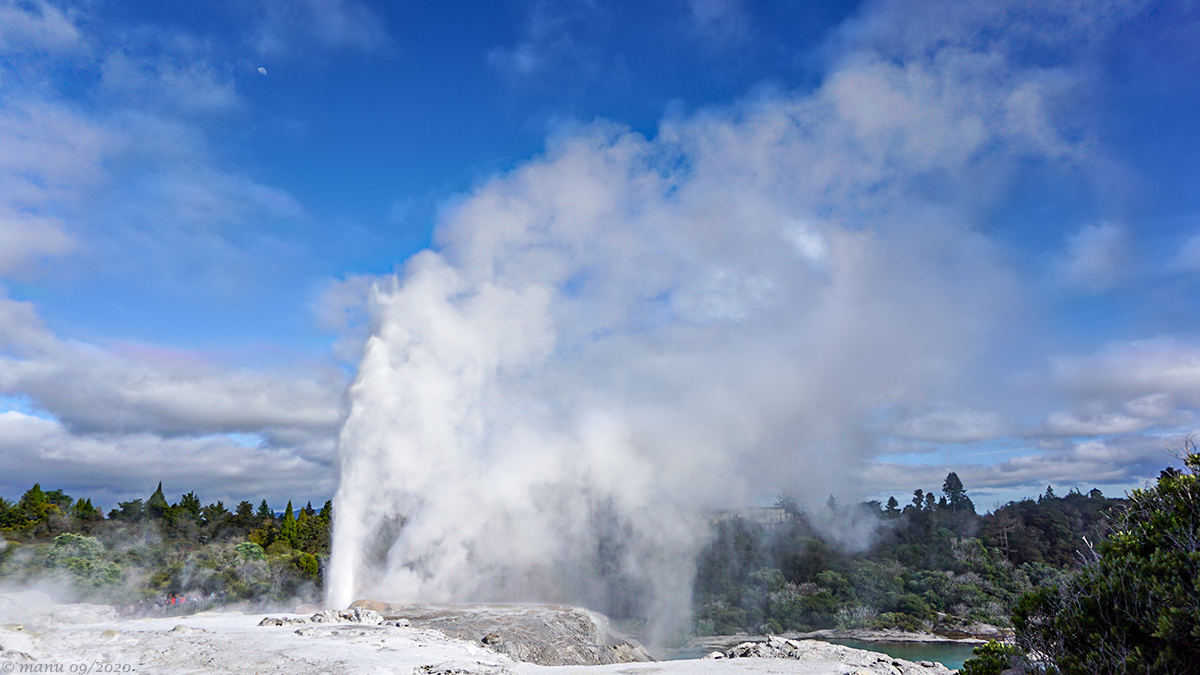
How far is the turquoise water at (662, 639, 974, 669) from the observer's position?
36.5 m

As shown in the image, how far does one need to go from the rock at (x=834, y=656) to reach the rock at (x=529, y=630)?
5.29m

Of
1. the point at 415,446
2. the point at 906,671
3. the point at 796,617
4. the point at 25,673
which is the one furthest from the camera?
the point at 796,617

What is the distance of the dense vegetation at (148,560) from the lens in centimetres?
3554

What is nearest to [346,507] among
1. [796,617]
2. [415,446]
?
[415,446]

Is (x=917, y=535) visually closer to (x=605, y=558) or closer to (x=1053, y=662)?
(x=605, y=558)

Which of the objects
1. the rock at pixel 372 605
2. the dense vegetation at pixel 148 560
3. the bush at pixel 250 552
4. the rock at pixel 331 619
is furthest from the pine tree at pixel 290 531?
the rock at pixel 331 619

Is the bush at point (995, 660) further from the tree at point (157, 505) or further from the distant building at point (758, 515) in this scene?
the tree at point (157, 505)

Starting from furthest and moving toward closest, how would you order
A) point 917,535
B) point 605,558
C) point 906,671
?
point 917,535, point 605,558, point 906,671

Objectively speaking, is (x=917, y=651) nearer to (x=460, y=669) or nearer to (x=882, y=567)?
(x=882, y=567)

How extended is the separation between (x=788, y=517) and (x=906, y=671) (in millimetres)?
61203

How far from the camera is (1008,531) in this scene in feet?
203

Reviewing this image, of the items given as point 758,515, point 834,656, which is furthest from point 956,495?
point 834,656

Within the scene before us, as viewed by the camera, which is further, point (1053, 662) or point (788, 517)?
point (788, 517)

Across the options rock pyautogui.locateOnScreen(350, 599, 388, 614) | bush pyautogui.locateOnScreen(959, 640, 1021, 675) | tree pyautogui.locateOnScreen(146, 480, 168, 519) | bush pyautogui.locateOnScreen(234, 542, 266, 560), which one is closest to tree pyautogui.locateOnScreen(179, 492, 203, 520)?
tree pyautogui.locateOnScreen(146, 480, 168, 519)
